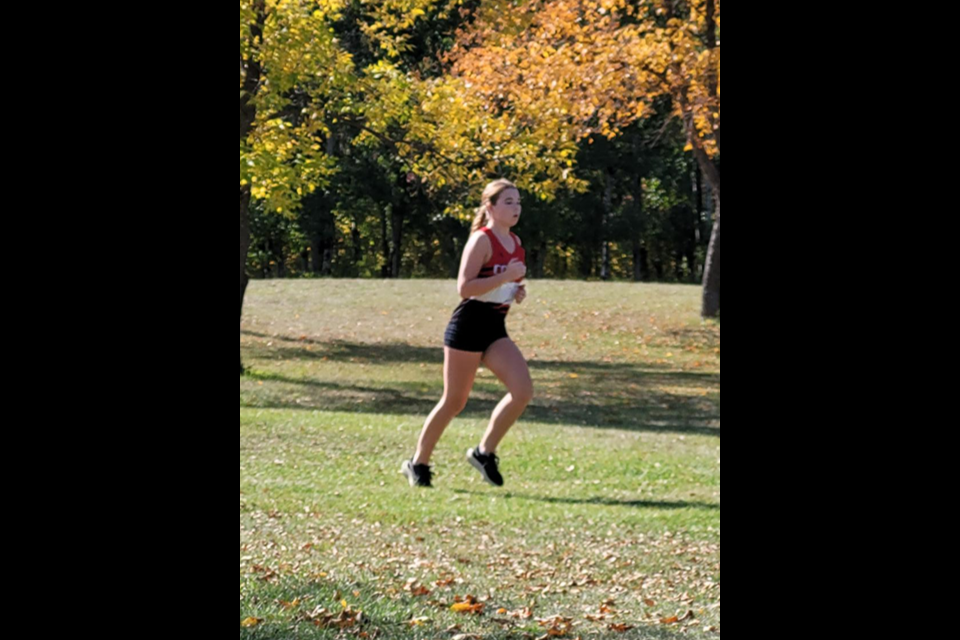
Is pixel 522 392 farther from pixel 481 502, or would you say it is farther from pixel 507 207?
pixel 507 207

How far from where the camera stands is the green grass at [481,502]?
5.20m

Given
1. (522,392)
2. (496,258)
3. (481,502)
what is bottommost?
(481,502)

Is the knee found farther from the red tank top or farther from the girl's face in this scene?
the girl's face

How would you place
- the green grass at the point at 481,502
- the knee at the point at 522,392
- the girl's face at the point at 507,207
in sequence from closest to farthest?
the green grass at the point at 481,502 → the girl's face at the point at 507,207 → the knee at the point at 522,392

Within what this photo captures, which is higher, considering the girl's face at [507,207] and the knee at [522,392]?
the girl's face at [507,207]

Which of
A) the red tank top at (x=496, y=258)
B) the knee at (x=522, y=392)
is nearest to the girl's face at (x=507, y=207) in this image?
the red tank top at (x=496, y=258)

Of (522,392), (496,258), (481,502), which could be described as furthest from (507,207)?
(481,502)

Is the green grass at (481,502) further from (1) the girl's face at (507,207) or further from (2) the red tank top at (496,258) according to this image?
(1) the girl's face at (507,207)

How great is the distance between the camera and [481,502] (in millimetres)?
8258

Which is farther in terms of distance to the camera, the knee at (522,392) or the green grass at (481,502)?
the knee at (522,392)

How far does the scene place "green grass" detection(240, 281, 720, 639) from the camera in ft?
17.1

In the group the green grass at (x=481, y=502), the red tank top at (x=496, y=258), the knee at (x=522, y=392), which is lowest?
the green grass at (x=481, y=502)
